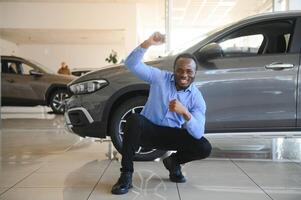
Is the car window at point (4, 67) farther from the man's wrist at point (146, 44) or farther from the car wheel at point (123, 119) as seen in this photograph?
the man's wrist at point (146, 44)

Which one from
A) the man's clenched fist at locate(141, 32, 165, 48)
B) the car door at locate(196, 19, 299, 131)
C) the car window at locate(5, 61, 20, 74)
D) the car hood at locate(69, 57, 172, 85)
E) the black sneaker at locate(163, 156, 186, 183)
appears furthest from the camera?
the car window at locate(5, 61, 20, 74)

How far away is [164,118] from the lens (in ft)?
10.8

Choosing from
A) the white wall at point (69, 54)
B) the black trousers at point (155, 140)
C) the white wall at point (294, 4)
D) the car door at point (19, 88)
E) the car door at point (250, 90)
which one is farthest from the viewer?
the white wall at point (69, 54)

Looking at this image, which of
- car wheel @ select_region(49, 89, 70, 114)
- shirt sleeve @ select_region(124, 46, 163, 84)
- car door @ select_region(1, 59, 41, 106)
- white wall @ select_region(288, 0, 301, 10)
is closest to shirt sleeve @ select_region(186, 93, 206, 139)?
shirt sleeve @ select_region(124, 46, 163, 84)

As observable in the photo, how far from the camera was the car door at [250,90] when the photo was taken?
4.17 metres

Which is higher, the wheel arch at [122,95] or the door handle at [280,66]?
the door handle at [280,66]

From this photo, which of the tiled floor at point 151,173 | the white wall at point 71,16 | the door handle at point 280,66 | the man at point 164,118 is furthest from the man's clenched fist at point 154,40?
the white wall at point 71,16

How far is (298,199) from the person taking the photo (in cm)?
310

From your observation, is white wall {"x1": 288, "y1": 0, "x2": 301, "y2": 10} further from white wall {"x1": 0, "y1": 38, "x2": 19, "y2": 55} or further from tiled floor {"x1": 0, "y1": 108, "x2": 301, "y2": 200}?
white wall {"x1": 0, "y1": 38, "x2": 19, "y2": 55}

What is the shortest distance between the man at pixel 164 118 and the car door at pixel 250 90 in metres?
0.96

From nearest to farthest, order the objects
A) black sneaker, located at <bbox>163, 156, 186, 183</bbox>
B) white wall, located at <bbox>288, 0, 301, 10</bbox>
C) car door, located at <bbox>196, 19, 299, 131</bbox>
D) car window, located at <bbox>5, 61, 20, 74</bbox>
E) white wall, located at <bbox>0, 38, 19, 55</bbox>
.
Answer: black sneaker, located at <bbox>163, 156, 186, 183</bbox> → car door, located at <bbox>196, 19, 299, 131</bbox> → white wall, located at <bbox>288, 0, 301, 10</bbox> → car window, located at <bbox>5, 61, 20, 74</bbox> → white wall, located at <bbox>0, 38, 19, 55</bbox>

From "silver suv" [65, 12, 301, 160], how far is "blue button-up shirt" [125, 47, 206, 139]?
0.94m

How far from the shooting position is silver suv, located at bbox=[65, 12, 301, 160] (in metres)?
4.18

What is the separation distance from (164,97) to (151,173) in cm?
96
